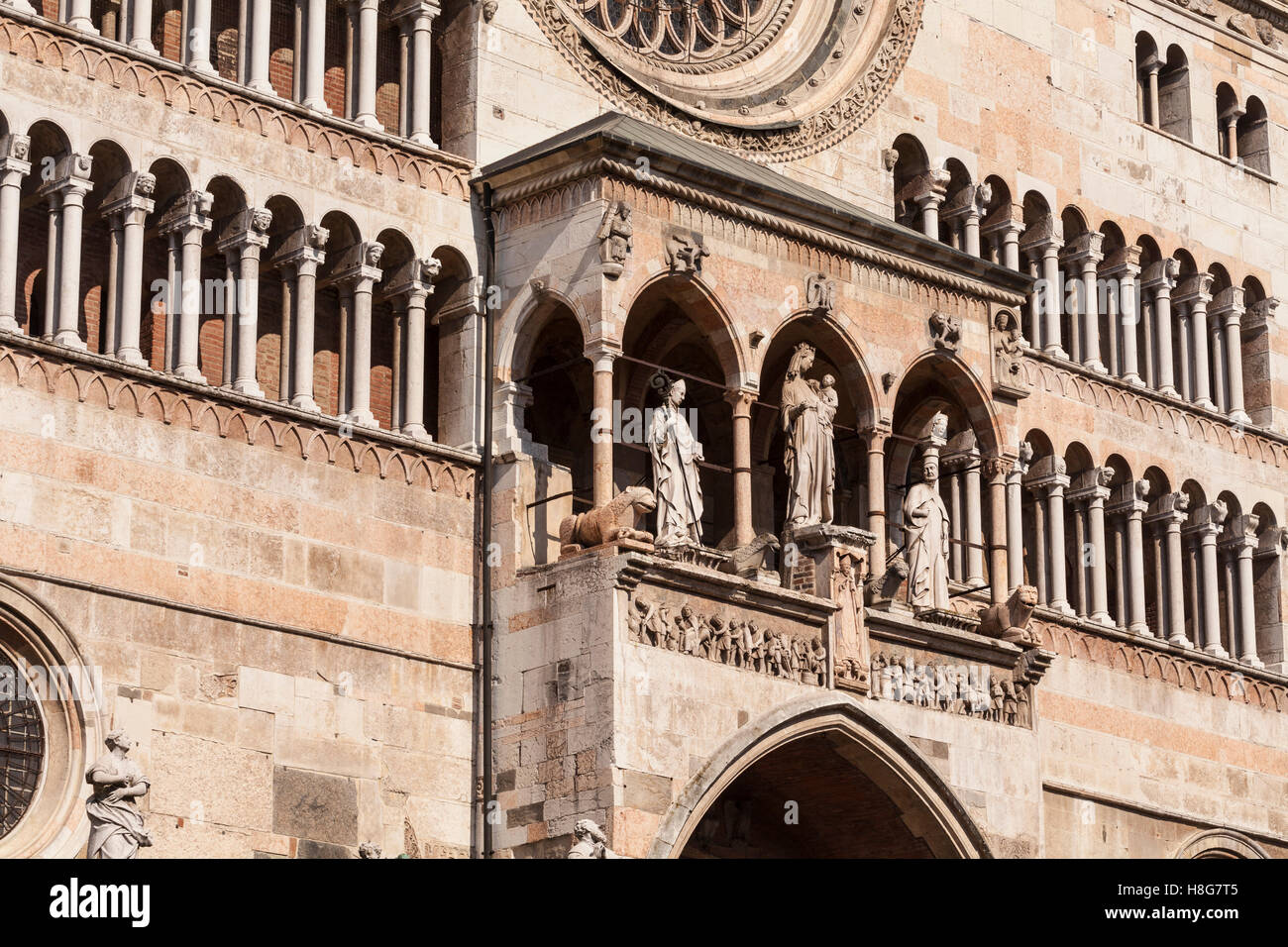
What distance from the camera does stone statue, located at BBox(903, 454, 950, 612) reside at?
32.3 meters

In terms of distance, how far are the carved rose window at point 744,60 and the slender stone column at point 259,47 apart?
316 centimetres

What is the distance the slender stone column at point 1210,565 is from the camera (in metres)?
37.8

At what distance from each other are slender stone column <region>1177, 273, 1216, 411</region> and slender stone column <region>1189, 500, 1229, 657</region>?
1381 mm

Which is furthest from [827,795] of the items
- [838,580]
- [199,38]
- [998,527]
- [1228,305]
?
[1228,305]

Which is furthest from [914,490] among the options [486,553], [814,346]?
[486,553]

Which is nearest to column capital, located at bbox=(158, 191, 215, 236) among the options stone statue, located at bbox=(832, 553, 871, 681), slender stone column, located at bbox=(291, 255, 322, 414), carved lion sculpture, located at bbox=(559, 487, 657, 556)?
slender stone column, located at bbox=(291, 255, 322, 414)

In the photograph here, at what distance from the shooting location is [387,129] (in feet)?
104

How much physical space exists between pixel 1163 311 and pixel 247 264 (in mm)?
13716

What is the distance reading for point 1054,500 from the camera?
36.6 m

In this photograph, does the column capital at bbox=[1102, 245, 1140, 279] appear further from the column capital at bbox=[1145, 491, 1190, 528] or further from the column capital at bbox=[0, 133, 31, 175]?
the column capital at bbox=[0, 133, 31, 175]

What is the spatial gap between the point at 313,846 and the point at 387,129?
7525 mm
